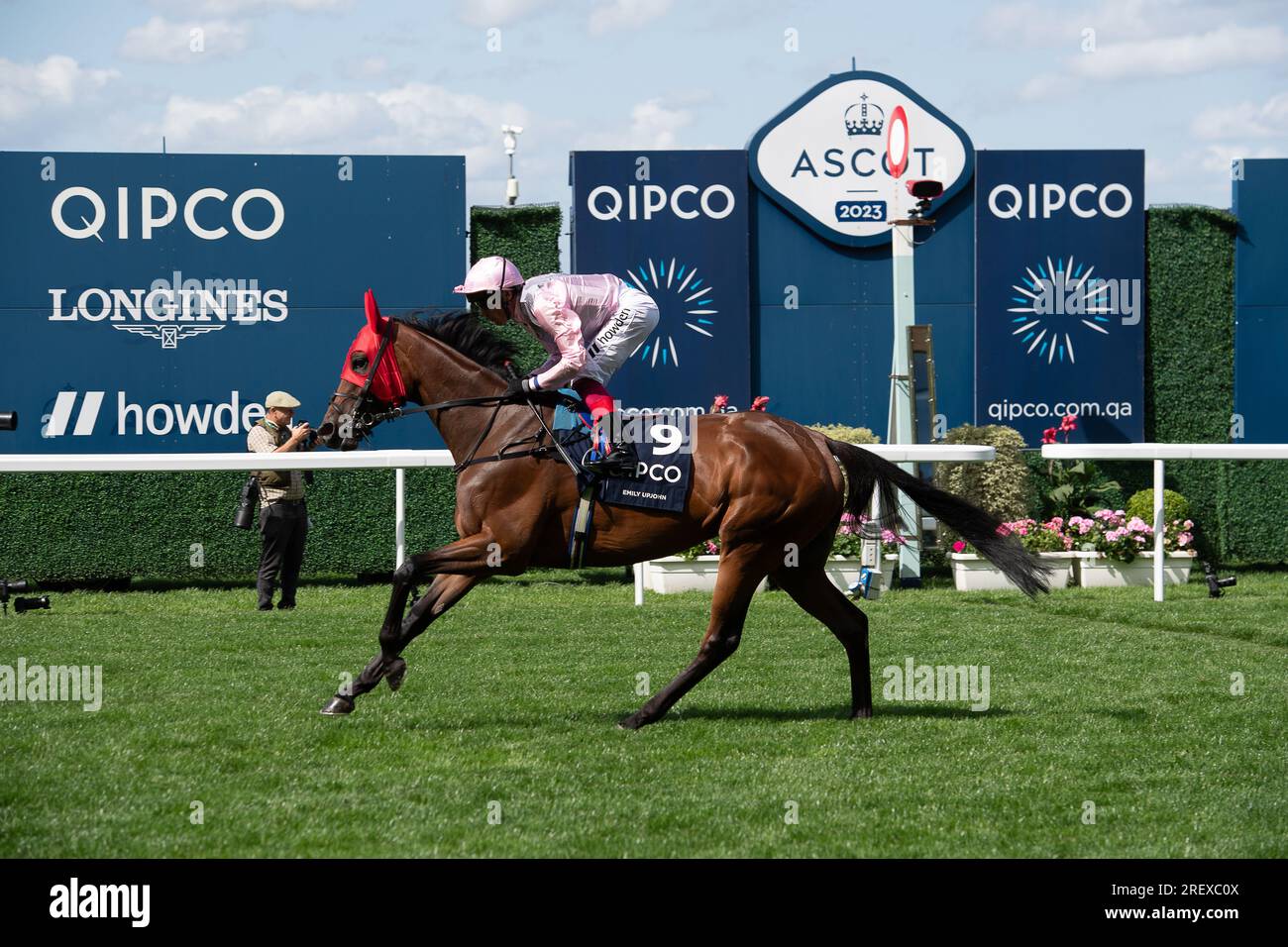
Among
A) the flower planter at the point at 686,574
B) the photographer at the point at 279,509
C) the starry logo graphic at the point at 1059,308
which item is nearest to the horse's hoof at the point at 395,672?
the photographer at the point at 279,509

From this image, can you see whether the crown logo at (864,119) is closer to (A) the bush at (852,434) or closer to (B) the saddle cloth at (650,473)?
(A) the bush at (852,434)

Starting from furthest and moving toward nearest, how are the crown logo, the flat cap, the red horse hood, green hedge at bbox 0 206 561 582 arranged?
the crown logo → green hedge at bbox 0 206 561 582 → the flat cap → the red horse hood

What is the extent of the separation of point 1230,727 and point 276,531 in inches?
257

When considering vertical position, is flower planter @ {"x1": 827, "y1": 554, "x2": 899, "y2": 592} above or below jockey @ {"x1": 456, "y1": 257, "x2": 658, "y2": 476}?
below

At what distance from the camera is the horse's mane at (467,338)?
6.00m

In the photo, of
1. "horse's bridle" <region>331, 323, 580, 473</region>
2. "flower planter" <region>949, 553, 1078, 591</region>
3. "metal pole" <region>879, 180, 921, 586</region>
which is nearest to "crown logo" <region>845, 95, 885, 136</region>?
"metal pole" <region>879, 180, 921, 586</region>

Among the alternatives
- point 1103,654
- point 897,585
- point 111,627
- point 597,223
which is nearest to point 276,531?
point 111,627

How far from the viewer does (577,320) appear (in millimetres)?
5535

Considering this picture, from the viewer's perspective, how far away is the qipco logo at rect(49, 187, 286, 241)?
11.3 metres

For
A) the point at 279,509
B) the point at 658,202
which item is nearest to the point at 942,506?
the point at 279,509

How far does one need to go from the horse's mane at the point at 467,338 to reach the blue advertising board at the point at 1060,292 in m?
6.87

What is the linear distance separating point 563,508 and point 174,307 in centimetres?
675

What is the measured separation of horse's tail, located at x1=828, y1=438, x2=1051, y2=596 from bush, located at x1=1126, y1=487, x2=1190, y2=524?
19.2 feet

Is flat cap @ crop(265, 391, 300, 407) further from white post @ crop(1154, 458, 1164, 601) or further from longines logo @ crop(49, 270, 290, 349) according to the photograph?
white post @ crop(1154, 458, 1164, 601)
